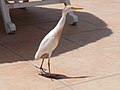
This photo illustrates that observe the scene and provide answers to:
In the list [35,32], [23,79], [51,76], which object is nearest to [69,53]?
[51,76]

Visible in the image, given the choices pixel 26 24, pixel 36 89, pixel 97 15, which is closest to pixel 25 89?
pixel 36 89

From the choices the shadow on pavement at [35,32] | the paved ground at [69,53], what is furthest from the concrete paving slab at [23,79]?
the shadow on pavement at [35,32]

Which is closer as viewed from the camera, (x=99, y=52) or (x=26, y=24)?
(x=99, y=52)

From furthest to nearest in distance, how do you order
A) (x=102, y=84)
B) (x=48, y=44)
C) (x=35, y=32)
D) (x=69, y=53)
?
(x=35, y=32) → (x=69, y=53) → (x=48, y=44) → (x=102, y=84)

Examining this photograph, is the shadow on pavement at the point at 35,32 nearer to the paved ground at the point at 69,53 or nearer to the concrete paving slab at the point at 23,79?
the paved ground at the point at 69,53

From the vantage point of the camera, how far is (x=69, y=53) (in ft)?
14.1

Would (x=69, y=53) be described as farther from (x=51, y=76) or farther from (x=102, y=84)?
(x=102, y=84)

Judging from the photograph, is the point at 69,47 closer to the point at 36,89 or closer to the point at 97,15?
the point at 36,89

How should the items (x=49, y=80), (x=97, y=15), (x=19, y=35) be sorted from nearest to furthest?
1. (x=49, y=80)
2. (x=19, y=35)
3. (x=97, y=15)

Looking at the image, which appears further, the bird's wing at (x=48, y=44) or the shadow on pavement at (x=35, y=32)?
the shadow on pavement at (x=35, y=32)

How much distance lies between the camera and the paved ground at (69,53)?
3.38m

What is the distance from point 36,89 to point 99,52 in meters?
1.40

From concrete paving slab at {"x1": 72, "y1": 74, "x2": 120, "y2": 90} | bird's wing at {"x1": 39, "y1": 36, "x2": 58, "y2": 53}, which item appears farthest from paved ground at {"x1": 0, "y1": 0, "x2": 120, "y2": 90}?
bird's wing at {"x1": 39, "y1": 36, "x2": 58, "y2": 53}

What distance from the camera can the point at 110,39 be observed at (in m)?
4.95
